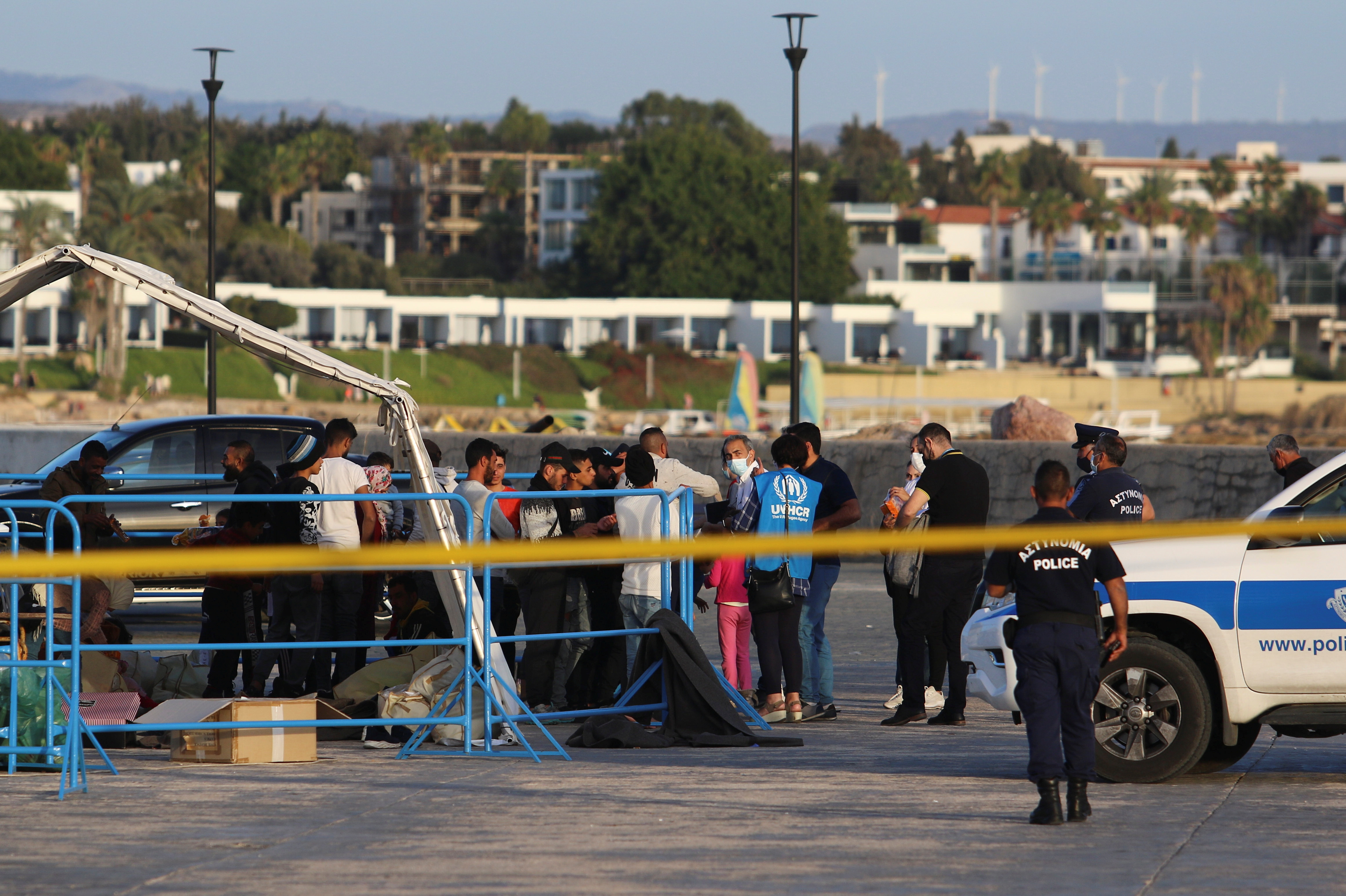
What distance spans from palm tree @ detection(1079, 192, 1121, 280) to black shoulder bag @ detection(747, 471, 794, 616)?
423 ft

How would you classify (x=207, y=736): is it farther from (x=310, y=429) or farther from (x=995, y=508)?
(x=995, y=508)

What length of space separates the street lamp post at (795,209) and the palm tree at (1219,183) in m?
129

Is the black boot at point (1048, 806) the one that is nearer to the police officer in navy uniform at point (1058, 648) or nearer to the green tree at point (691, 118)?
the police officer in navy uniform at point (1058, 648)

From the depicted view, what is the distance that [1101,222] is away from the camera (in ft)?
450

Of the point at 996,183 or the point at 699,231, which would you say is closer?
the point at 699,231

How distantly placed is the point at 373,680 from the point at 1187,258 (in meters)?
136

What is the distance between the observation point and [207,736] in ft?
30.8

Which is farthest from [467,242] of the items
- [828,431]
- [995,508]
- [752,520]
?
[752,520]

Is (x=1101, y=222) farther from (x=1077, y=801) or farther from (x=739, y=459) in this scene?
(x=1077, y=801)

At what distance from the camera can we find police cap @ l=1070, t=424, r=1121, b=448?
419 inches

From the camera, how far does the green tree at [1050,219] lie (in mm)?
134500

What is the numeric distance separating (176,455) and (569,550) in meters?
9.09

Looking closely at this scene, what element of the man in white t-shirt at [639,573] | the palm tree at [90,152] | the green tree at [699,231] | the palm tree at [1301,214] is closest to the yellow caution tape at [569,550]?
the man in white t-shirt at [639,573]

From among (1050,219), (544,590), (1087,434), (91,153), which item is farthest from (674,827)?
(91,153)
